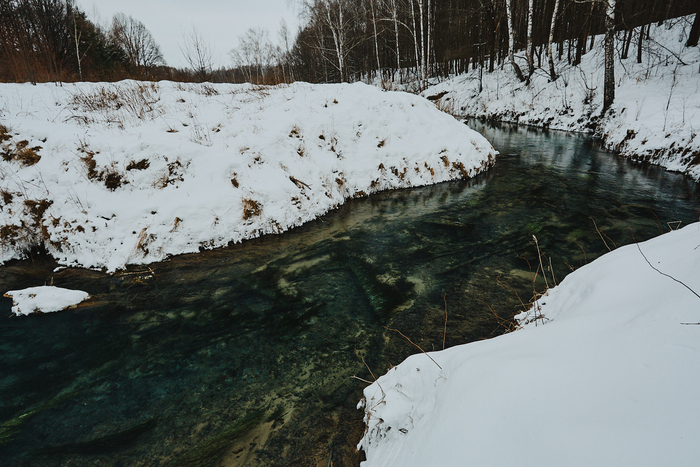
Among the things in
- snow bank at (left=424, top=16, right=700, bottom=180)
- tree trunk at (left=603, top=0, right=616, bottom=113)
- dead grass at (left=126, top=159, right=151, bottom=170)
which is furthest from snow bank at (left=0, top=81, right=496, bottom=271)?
tree trunk at (left=603, top=0, right=616, bottom=113)

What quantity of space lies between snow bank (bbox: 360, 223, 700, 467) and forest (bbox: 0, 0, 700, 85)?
1308cm

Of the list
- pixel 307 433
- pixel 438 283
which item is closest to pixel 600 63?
pixel 438 283

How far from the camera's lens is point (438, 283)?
14.6 ft

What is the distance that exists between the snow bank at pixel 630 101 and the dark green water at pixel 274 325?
290 centimetres

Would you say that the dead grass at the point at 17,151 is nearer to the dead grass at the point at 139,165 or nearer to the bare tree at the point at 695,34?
the dead grass at the point at 139,165

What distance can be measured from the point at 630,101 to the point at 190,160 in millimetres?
15692

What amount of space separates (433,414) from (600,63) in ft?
74.3

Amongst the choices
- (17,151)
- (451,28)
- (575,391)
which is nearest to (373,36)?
(451,28)

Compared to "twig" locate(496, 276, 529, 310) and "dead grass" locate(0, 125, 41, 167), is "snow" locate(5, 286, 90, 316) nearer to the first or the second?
"dead grass" locate(0, 125, 41, 167)

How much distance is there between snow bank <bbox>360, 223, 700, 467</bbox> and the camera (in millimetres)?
1152

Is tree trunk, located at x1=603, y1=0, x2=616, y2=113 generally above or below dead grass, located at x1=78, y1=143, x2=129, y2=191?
above

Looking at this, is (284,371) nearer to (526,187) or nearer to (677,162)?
(526,187)

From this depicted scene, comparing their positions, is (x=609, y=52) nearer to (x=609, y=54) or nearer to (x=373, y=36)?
(x=609, y=54)

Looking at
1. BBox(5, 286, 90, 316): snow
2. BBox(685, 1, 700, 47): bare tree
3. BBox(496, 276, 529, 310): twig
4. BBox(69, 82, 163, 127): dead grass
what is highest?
BBox(685, 1, 700, 47): bare tree
